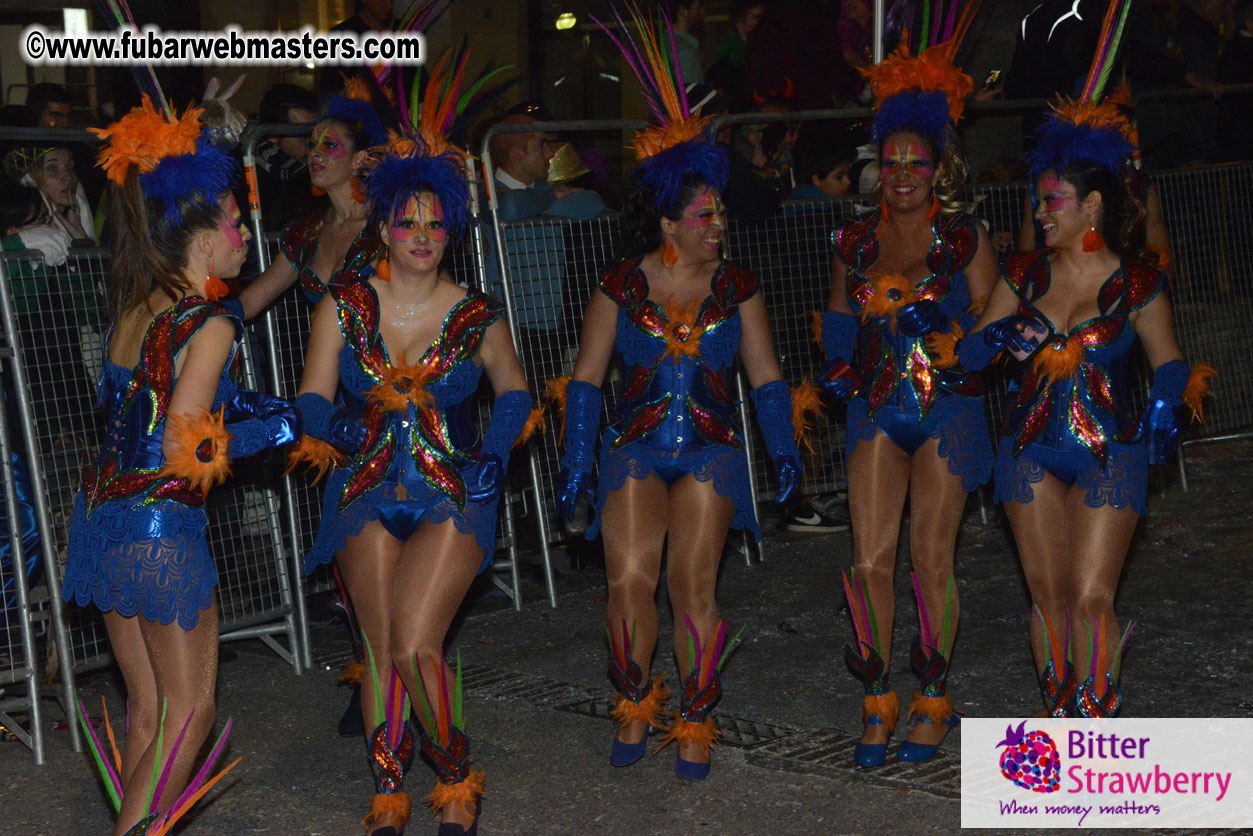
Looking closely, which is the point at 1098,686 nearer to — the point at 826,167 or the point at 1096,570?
the point at 1096,570

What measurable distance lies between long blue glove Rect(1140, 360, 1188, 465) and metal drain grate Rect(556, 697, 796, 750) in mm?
1791

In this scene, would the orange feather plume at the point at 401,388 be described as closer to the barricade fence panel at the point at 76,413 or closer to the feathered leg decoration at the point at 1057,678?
the barricade fence panel at the point at 76,413

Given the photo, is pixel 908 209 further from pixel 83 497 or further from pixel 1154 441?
pixel 83 497

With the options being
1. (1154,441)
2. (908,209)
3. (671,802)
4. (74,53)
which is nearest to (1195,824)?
(1154,441)

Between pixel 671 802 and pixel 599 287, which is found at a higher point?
pixel 599 287

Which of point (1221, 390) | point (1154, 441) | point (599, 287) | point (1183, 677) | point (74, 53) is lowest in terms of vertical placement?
point (1183, 677)

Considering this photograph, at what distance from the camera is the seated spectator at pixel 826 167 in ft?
27.0

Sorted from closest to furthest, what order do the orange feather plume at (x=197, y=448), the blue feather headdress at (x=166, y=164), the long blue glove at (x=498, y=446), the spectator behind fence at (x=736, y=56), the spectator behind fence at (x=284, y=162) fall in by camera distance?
the orange feather plume at (x=197, y=448) < the blue feather headdress at (x=166, y=164) < the long blue glove at (x=498, y=446) < the spectator behind fence at (x=284, y=162) < the spectator behind fence at (x=736, y=56)

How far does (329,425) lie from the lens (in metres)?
4.50

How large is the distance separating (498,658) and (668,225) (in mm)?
2398

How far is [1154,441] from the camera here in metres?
4.59

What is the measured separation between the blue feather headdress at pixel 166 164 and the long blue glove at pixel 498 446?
1133 mm

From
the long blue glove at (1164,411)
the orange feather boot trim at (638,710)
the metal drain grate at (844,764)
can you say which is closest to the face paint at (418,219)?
the orange feather boot trim at (638,710)

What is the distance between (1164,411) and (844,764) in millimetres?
1692
